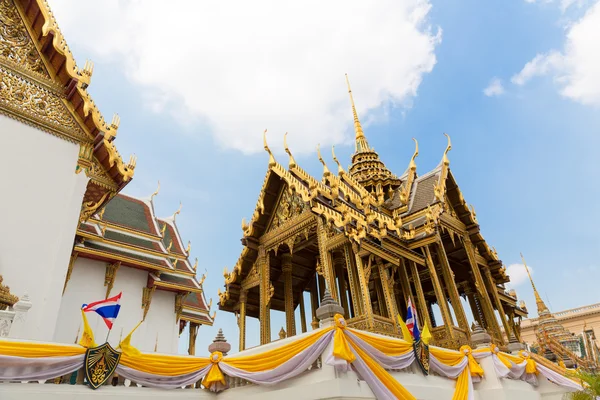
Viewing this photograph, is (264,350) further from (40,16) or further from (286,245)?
(40,16)

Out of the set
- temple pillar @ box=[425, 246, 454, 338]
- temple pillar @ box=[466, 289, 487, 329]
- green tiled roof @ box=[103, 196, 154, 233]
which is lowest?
temple pillar @ box=[425, 246, 454, 338]

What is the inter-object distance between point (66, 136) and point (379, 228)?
6.66 m

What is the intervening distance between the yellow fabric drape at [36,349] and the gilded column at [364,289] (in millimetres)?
4679

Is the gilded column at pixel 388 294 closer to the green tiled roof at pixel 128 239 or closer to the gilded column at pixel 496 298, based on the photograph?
the gilded column at pixel 496 298

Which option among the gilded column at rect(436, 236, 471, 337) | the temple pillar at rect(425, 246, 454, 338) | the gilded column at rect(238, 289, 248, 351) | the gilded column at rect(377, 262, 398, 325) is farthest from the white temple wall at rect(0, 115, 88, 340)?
the gilded column at rect(436, 236, 471, 337)

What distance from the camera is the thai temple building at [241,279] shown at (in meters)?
4.57

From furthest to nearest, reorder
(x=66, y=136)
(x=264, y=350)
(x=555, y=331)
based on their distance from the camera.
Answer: (x=555, y=331), (x=66, y=136), (x=264, y=350)

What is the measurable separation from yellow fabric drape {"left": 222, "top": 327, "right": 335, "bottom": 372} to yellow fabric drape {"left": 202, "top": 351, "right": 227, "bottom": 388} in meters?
0.18

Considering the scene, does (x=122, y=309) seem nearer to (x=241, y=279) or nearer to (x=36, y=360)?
(x=241, y=279)

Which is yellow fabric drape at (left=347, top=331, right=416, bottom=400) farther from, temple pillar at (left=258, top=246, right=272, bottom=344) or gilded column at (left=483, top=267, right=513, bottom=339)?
gilded column at (left=483, top=267, right=513, bottom=339)

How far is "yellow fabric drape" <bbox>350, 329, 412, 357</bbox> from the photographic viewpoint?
490 centimetres

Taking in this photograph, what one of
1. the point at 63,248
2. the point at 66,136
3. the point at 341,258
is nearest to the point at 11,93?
the point at 66,136

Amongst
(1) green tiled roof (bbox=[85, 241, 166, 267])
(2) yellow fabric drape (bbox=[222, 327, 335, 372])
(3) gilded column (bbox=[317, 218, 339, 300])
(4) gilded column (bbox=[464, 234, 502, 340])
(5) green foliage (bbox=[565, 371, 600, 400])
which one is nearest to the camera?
(2) yellow fabric drape (bbox=[222, 327, 335, 372])

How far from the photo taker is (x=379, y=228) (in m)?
8.43
